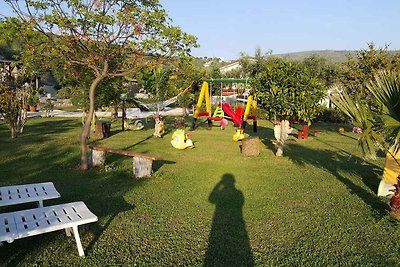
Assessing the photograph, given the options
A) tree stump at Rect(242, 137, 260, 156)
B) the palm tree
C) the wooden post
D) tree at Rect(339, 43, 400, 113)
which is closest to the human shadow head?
the wooden post

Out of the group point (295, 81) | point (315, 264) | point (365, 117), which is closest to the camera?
point (315, 264)

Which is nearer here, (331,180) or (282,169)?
(331,180)

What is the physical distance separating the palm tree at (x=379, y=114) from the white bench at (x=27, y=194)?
4689 mm

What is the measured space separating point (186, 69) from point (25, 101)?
28.8ft

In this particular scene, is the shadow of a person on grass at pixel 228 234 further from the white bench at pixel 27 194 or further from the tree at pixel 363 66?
the tree at pixel 363 66

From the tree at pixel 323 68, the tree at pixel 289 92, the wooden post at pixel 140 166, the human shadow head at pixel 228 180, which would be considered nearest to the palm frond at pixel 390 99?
the human shadow head at pixel 228 180

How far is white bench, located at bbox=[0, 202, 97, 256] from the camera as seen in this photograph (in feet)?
12.0

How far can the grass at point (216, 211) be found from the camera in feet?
14.0

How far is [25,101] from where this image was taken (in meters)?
14.3

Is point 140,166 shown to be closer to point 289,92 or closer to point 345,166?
point 289,92

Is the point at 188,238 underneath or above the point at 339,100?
underneath

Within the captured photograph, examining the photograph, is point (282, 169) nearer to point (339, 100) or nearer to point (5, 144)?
point (339, 100)

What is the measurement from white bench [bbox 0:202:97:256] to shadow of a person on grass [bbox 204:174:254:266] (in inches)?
62.4

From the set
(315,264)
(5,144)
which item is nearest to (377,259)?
(315,264)
